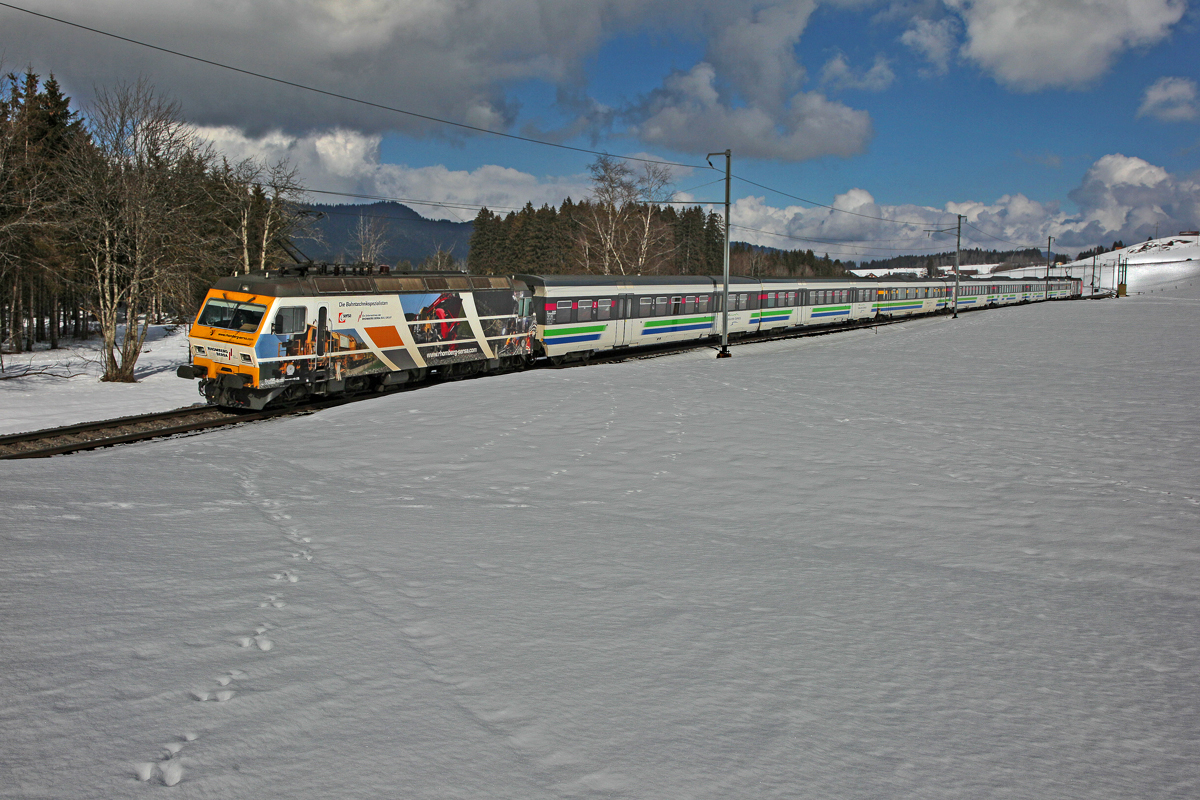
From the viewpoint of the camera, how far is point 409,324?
20.3 meters

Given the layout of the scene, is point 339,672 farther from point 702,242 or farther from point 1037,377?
point 702,242

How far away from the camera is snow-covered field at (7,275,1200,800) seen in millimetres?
3857

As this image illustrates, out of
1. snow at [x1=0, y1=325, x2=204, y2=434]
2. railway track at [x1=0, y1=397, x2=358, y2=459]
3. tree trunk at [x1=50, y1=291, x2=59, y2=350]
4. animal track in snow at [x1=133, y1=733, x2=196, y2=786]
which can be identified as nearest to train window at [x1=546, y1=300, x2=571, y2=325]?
railway track at [x1=0, y1=397, x2=358, y2=459]

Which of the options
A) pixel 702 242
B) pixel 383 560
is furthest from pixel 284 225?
pixel 702 242

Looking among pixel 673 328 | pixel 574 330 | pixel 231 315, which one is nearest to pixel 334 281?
pixel 231 315

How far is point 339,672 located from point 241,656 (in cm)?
74

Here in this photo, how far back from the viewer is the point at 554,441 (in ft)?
42.4

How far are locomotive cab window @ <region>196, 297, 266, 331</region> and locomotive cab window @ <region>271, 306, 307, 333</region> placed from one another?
349 mm

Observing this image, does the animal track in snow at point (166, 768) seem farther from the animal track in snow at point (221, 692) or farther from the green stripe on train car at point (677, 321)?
the green stripe on train car at point (677, 321)

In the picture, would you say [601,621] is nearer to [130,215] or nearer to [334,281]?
[334,281]

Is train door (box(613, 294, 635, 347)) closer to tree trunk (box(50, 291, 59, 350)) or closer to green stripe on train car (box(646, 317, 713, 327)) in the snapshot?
green stripe on train car (box(646, 317, 713, 327))

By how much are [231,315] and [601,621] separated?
15.0 metres

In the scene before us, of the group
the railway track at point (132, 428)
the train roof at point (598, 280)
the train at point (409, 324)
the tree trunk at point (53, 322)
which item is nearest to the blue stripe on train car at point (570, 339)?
the train at point (409, 324)

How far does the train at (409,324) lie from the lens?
56.0 feet
